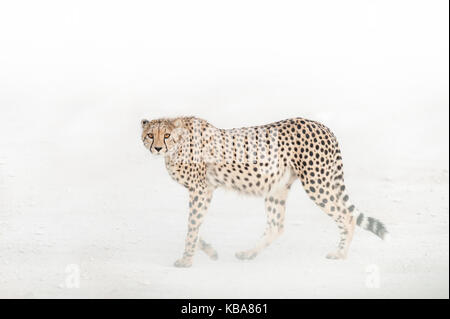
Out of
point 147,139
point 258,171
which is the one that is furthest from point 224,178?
point 147,139

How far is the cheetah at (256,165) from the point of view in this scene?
21.9 ft

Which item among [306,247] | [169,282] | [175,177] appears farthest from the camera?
[306,247]

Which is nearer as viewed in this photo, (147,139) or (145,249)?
(147,139)

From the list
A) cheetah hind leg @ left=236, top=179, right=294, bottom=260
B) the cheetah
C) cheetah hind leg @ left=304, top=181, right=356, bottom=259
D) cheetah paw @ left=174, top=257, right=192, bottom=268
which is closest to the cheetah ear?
the cheetah

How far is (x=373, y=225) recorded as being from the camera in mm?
6941

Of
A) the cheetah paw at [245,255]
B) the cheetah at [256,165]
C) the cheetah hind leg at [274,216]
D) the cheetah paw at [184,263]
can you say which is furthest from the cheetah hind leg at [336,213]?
the cheetah paw at [184,263]

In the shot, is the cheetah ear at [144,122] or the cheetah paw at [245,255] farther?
the cheetah paw at [245,255]

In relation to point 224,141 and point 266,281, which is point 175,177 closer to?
point 224,141

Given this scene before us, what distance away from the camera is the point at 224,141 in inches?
270

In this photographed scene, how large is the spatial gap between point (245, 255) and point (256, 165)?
32.3 inches

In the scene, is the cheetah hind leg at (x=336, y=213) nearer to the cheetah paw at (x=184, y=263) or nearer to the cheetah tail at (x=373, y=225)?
the cheetah tail at (x=373, y=225)

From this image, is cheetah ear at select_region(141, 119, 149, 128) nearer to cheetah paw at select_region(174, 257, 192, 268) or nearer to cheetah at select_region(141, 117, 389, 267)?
cheetah at select_region(141, 117, 389, 267)

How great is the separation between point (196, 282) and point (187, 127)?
1.33 meters

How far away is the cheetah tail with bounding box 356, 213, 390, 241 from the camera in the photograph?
692 cm
